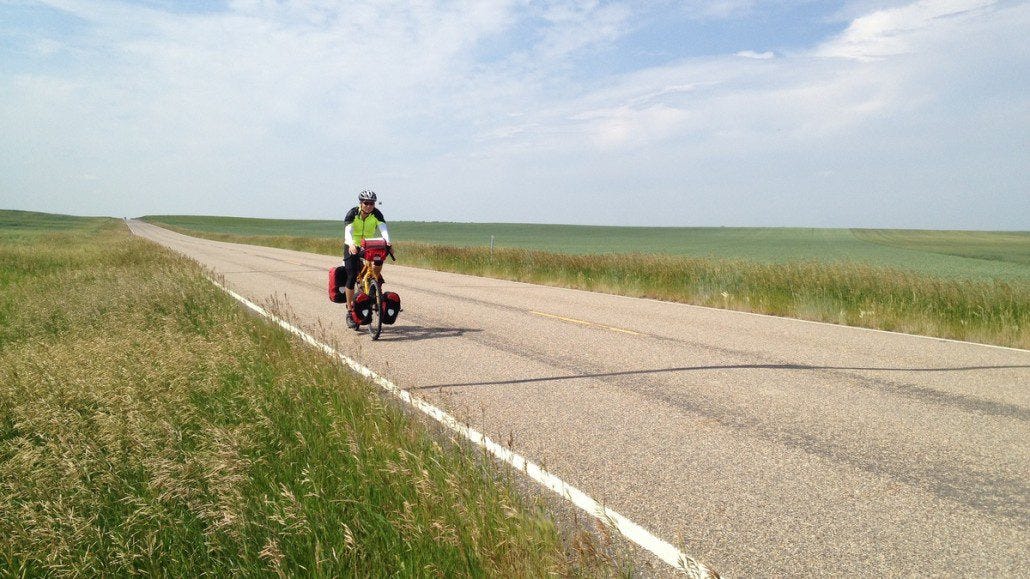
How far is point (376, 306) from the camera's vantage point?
31.1 feet

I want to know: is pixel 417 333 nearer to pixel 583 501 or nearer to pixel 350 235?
pixel 350 235

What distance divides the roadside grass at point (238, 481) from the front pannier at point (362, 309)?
3.18 meters

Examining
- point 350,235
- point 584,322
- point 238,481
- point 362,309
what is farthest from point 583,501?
point 584,322

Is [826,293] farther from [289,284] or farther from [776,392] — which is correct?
[289,284]

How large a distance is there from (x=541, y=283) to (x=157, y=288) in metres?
10.2

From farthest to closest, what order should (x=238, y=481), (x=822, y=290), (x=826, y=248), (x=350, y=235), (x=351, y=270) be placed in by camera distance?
(x=826, y=248) < (x=822, y=290) < (x=351, y=270) < (x=350, y=235) < (x=238, y=481)

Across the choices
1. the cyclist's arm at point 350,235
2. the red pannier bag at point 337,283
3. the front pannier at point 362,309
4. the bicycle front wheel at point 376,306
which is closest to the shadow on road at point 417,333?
the bicycle front wheel at point 376,306

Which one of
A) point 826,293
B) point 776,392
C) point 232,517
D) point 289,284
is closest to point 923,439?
point 776,392

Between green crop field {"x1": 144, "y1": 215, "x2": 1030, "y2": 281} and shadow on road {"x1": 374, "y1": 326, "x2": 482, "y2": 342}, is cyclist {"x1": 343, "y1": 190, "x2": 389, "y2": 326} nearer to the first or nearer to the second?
shadow on road {"x1": 374, "y1": 326, "x2": 482, "y2": 342}

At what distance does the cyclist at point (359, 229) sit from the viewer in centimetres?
934

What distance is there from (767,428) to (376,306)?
20.3ft

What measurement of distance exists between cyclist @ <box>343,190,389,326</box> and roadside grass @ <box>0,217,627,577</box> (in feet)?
11.3

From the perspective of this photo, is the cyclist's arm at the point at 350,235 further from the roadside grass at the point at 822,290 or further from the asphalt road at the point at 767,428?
the roadside grass at the point at 822,290

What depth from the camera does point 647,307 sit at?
12742mm
